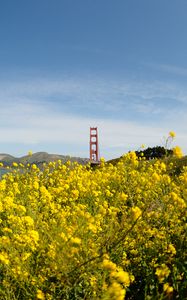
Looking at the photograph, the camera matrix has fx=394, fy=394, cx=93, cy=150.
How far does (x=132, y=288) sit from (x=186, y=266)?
0.59m

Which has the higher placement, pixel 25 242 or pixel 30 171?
pixel 30 171

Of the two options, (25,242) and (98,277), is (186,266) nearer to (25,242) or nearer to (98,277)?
(98,277)

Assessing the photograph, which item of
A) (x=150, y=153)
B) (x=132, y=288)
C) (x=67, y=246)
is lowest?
(x=132, y=288)

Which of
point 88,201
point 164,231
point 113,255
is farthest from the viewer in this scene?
point 88,201

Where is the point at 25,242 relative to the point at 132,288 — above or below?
above

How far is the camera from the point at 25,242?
3.66 metres

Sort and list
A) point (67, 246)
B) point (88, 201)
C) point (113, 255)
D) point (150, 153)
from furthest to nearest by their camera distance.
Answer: point (150, 153) → point (88, 201) → point (113, 255) → point (67, 246)

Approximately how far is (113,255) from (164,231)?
816mm

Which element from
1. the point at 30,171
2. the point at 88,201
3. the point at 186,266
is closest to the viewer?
the point at 186,266

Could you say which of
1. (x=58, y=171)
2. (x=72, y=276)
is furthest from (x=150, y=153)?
(x=72, y=276)

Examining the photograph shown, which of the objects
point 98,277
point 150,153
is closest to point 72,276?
point 98,277

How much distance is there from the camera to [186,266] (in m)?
3.32

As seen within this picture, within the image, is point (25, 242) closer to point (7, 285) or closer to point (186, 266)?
point (7, 285)

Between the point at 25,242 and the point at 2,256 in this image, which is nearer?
the point at 2,256
